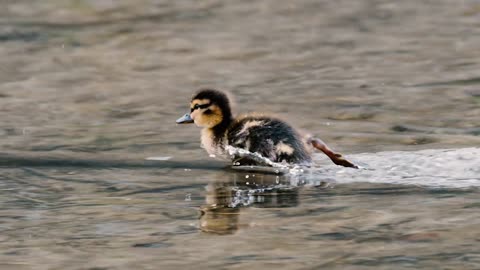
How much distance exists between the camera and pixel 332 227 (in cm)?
494

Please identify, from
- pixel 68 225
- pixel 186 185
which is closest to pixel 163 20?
pixel 186 185

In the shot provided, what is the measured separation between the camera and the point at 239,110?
7.78 meters

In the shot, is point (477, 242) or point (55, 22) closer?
point (477, 242)

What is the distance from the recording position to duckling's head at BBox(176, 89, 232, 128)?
6801 millimetres

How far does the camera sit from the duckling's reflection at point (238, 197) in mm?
5129

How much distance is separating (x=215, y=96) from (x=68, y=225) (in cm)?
185

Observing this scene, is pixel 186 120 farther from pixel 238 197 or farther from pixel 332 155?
pixel 238 197

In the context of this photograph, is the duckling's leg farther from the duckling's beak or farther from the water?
the duckling's beak

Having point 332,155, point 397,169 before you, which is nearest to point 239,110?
point 332,155

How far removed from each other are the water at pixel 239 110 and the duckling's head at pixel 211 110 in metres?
0.17

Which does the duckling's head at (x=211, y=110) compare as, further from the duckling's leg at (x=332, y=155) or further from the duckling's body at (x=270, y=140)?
the duckling's leg at (x=332, y=155)

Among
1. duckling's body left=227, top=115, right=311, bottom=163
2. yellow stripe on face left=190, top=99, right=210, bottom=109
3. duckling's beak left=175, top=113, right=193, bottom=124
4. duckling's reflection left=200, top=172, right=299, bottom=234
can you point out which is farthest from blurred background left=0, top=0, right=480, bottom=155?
duckling's reflection left=200, top=172, right=299, bottom=234

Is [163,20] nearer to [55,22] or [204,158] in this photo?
[55,22]

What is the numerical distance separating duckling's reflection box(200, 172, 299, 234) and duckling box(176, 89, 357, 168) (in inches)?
7.3
